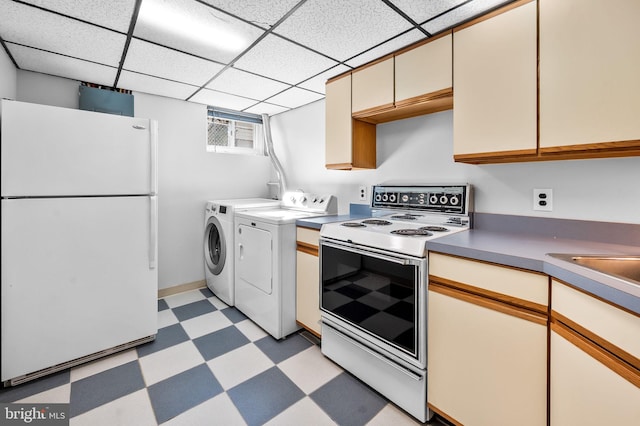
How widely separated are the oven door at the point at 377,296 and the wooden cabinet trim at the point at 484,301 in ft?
0.23

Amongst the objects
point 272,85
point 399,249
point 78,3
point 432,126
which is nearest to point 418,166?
point 432,126

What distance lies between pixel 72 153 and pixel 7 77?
977 millimetres

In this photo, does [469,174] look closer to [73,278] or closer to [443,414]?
[443,414]

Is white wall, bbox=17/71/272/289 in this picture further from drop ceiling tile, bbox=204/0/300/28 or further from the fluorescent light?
drop ceiling tile, bbox=204/0/300/28

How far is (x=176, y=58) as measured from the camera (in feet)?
6.93

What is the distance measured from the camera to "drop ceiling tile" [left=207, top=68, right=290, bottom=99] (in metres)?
2.43

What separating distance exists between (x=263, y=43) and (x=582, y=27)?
1.68 meters

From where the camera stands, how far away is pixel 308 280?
2.21 m

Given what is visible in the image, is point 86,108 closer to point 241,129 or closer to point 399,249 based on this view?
point 241,129

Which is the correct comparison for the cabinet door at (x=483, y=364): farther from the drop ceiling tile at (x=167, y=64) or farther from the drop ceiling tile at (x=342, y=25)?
the drop ceiling tile at (x=167, y=64)

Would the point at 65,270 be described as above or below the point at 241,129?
below

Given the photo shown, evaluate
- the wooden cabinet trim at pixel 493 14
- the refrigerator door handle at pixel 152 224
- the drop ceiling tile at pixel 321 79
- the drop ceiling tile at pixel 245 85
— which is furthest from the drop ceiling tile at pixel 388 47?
the refrigerator door handle at pixel 152 224

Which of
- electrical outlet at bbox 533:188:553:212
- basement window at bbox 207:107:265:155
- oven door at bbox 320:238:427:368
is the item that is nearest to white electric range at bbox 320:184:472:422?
oven door at bbox 320:238:427:368

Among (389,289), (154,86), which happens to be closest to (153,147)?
(154,86)
